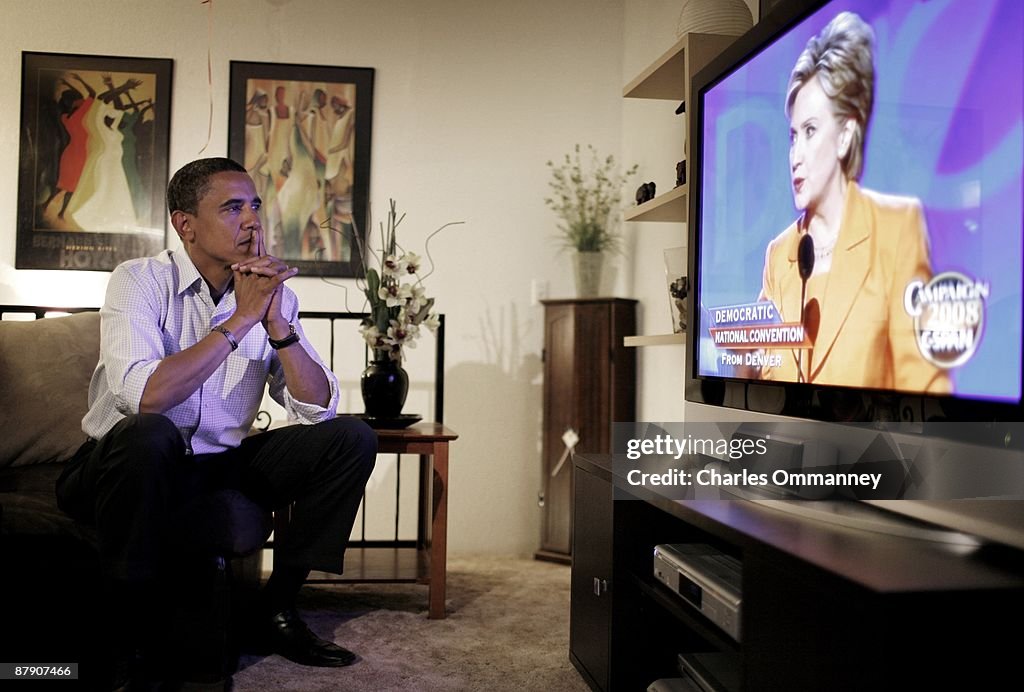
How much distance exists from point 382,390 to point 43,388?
0.93 m

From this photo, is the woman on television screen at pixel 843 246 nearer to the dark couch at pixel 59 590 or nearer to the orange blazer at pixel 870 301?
the orange blazer at pixel 870 301

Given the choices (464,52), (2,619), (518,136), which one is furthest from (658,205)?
(2,619)

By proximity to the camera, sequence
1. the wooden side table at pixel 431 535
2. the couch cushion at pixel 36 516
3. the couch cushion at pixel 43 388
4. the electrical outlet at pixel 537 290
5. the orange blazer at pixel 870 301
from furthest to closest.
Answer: the electrical outlet at pixel 537 290
the wooden side table at pixel 431 535
the couch cushion at pixel 43 388
the couch cushion at pixel 36 516
the orange blazer at pixel 870 301

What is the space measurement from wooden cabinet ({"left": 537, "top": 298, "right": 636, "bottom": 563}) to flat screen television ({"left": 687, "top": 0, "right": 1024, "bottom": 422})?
1337 millimetres

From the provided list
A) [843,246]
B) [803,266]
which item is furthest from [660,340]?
[843,246]

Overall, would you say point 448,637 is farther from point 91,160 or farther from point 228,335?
point 91,160

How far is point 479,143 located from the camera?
3650mm

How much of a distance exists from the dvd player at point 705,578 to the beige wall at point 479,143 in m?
1.99

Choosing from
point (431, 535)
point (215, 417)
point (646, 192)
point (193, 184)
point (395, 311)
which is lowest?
point (431, 535)

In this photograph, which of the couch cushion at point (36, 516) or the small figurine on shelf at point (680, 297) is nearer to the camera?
the couch cushion at point (36, 516)

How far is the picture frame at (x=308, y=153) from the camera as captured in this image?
3504mm

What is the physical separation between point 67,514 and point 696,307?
145 centimetres
